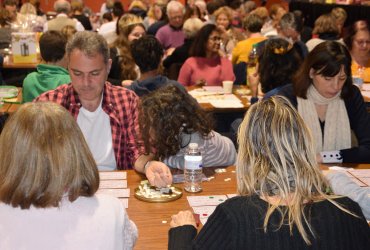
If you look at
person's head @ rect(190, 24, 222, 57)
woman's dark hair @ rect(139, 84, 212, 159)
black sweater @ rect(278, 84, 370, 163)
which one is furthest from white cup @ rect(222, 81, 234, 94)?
woman's dark hair @ rect(139, 84, 212, 159)

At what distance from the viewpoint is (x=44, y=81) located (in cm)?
459

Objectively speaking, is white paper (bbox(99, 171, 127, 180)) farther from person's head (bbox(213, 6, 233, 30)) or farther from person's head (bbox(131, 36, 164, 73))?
person's head (bbox(213, 6, 233, 30))

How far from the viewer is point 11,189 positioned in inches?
70.5

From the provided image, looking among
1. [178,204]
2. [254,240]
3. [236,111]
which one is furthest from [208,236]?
[236,111]

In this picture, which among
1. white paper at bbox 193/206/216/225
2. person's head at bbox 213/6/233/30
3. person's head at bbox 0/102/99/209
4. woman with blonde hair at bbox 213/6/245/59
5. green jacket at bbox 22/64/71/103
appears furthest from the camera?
person's head at bbox 213/6/233/30

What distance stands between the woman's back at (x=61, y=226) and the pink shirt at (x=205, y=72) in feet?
13.1

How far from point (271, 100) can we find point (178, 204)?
0.92 meters

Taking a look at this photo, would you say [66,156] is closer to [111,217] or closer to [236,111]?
[111,217]

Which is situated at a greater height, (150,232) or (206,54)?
(206,54)

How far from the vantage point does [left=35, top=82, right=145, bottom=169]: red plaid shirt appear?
3225 mm

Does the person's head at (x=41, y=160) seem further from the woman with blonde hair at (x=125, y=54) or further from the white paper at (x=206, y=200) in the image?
the woman with blonde hair at (x=125, y=54)

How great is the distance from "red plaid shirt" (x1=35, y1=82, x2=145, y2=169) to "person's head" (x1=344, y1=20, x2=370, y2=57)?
295 centimetres

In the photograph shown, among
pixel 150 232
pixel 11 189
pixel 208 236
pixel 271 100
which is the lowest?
pixel 150 232

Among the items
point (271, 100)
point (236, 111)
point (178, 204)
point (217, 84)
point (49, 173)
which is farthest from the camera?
point (217, 84)
